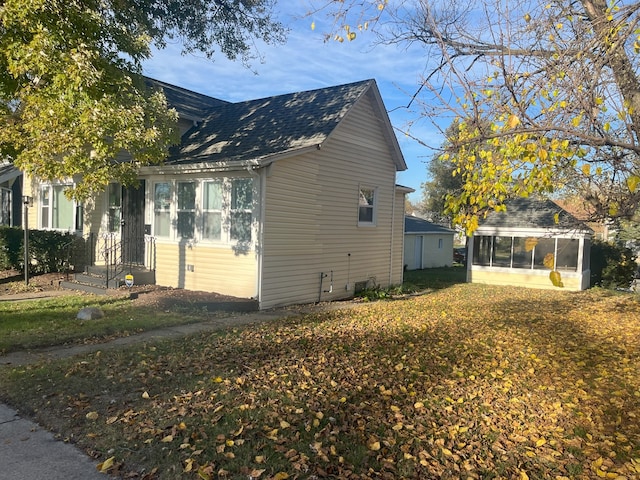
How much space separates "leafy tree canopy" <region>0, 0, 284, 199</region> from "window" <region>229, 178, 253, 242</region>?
1.85 metres

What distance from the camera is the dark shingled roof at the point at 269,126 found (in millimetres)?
12070

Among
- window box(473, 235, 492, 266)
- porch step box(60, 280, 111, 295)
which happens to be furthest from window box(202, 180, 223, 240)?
window box(473, 235, 492, 266)

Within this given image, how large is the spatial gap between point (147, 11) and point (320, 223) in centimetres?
742

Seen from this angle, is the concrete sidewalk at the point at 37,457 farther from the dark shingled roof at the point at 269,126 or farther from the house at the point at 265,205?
the dark shingled roof at the point at 269,126

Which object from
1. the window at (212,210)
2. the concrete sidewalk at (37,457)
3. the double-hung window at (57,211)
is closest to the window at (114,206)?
the double-hung window at (57,211)

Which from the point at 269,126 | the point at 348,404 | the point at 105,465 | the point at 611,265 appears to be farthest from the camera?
the point at 611,265

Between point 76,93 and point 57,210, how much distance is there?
8.29 m

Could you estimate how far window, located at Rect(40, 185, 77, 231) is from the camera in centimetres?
1505

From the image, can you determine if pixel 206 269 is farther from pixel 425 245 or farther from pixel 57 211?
pixel 425 245

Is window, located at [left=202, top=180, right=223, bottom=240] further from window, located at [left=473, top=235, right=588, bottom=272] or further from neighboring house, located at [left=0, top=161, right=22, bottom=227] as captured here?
window, located at [left=473, top=235, right=588, bottom=272]

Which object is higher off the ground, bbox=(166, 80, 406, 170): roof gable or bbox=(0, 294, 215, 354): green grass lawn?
bbox=(166, 80, 406, 170): roof gable

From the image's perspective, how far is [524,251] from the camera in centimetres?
1952

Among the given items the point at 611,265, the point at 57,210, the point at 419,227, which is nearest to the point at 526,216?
the point at 611,265

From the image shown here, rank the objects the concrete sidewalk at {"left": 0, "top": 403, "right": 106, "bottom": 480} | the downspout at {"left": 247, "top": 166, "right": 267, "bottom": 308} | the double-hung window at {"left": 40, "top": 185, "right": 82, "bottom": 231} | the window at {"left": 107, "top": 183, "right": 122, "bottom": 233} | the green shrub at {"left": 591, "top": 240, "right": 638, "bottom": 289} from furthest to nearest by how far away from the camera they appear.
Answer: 1. the green shrub at {"left": 591, "top": 240, "right": 638, "bottom": 289}
2. the double-hung window at {"left": 40, "top": 185, "right": 82, "bottom": 231}
3. the window at {"left": 107, "top": 183, "right": 122, "bottom": 233}
4. the downspout at {"left": 247, "top": 166, "right": 267, "bottom": 308}
5. the concrete sidewalk at {"left": 0, "top": 403, "right": 106, "bottom": 480}
